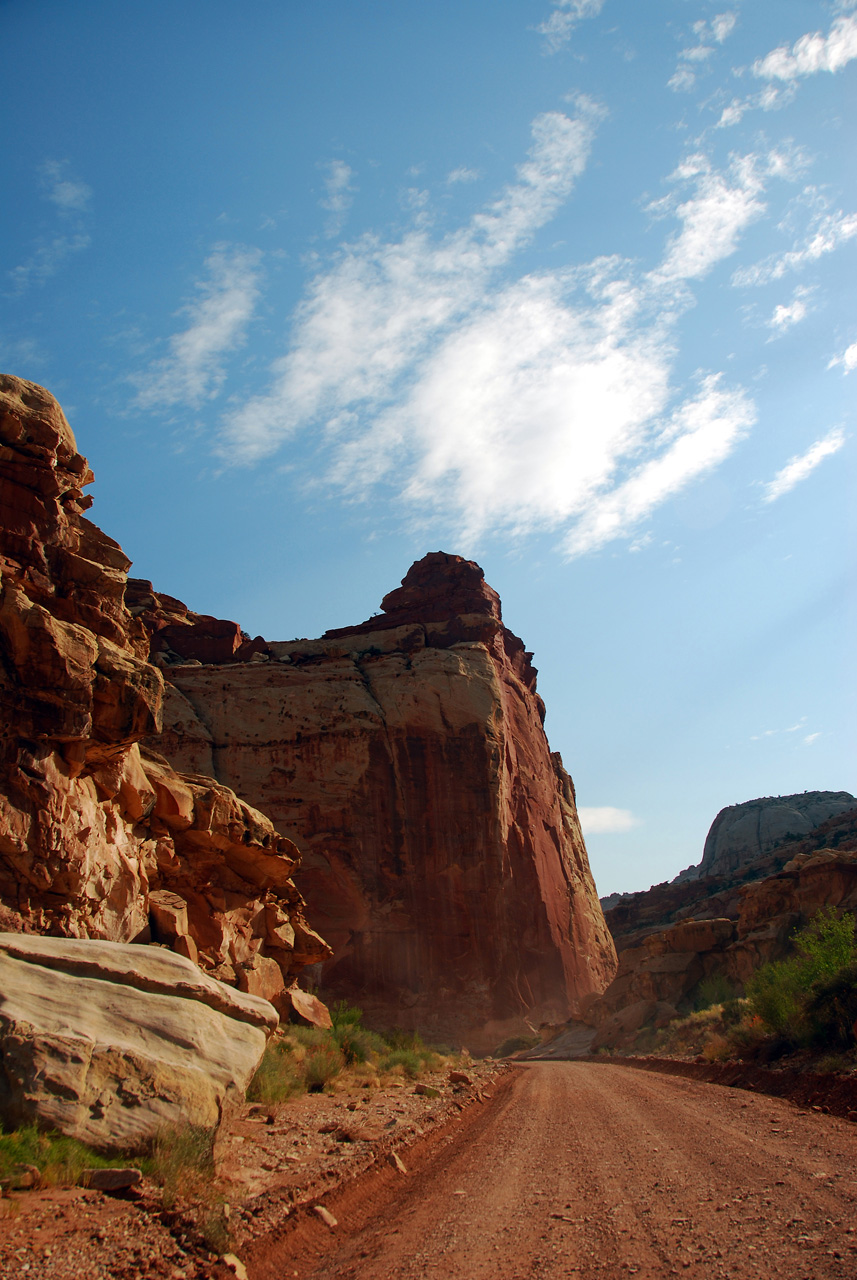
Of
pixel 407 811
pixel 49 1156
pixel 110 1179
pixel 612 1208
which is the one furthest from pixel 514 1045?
pixel 49 1156

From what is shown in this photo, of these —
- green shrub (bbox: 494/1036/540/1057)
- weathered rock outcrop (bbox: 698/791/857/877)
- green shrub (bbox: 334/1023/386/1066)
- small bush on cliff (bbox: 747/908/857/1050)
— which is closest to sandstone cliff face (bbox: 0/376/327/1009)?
green shrub (bbox: 334/1023/386/1066)

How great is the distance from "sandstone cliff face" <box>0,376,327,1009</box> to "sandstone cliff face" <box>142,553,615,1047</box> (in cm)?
2153

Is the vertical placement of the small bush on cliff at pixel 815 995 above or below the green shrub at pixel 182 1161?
below

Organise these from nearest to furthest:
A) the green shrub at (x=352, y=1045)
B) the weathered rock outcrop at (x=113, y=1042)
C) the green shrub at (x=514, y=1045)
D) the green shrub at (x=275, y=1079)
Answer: the weathered rock outcrop at (x=113, y=1042)
the green shrub at (x=275, y=1079)
the green shrub at (x=352, y=1045)
the green shrub at (x=514, y=1045)

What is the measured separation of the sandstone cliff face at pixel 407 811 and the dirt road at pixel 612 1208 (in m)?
31.2

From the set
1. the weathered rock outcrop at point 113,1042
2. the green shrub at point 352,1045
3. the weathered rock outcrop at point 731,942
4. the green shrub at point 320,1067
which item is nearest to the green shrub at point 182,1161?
the weathered rock outcrop at point 113,1042

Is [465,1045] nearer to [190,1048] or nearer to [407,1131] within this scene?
[407,1131]

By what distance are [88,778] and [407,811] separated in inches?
1226

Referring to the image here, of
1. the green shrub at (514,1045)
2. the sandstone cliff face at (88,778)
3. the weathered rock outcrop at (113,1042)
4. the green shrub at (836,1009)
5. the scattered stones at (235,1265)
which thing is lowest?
the green shrub at (514,1045)

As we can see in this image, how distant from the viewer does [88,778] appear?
1279cm

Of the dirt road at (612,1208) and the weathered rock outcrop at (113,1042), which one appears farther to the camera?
the weathered rock outcrop at (113,1042)

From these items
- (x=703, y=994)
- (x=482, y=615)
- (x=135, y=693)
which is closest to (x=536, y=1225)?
(x=135, y=693)

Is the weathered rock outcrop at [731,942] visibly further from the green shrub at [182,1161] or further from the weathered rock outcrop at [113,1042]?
the green shrub at [182,1161]

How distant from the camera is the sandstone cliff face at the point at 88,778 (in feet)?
36.4
